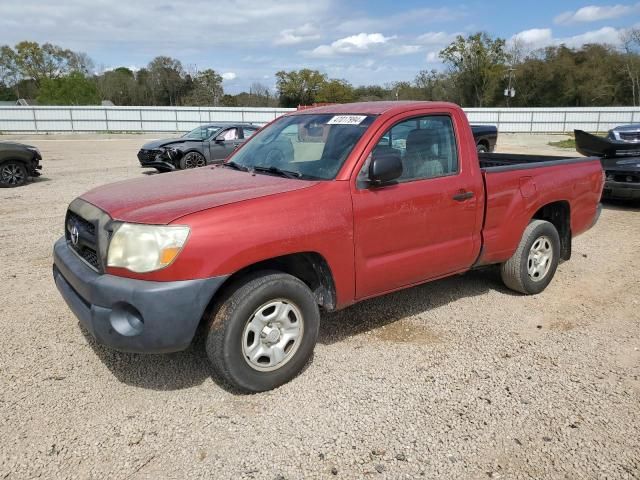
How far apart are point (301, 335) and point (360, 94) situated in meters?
86.5

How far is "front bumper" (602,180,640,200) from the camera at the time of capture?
8969mm

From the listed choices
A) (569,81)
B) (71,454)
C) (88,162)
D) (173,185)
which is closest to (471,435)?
(71,454)

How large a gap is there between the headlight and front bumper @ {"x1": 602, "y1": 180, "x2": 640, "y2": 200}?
848cm

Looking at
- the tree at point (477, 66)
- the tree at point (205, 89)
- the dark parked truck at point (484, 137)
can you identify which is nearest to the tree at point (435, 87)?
the tree at point (477, 66)

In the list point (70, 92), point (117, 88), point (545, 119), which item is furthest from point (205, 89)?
point (545, 119)

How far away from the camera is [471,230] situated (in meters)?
4.30

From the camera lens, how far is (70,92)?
197 feet

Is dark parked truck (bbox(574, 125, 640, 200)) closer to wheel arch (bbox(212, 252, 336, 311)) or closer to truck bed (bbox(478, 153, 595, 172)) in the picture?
truck bed (bbox(478, 153, 595, 172))

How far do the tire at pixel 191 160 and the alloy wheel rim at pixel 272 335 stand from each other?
11306 millimetres

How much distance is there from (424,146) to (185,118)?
3295cm

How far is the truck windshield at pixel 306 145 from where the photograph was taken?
3.71 metres

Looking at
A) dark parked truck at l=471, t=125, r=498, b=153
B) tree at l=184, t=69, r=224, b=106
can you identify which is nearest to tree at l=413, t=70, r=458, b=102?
tree at l=184, t=69, r=224, b=106

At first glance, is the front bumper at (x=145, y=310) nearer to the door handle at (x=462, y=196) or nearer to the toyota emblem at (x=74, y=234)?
the toyota emblem at (x=74, y=234)

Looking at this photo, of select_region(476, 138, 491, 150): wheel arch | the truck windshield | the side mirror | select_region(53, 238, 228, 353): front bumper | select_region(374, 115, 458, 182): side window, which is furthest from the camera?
select_region(476, 138, 491, 150): wheel arch
